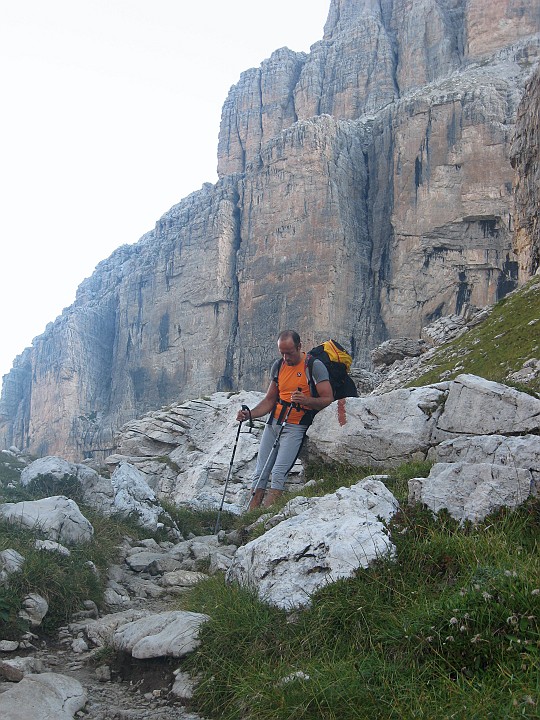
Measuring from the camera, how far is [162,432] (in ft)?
111

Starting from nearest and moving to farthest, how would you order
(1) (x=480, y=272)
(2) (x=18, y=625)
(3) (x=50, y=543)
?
(2) (x=18, y=625) < (3) (x=50, y=543) < (1) (x=480, y=272)

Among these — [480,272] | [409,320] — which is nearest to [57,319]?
[409,320]

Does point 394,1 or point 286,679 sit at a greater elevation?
point 394,1

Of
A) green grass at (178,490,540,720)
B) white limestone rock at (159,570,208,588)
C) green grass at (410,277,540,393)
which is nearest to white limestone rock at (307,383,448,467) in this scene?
white limestone rock at (159,570,208,588)

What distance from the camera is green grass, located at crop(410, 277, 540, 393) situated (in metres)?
19.2

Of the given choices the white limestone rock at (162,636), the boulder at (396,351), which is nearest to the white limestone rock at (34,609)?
the white limestone rock at (162,636)

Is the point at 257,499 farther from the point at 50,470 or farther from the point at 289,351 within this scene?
the point at 50,470

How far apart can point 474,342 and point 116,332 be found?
79.5 metres

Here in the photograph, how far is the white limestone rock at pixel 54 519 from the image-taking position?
7176 mm

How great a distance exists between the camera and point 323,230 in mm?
75062

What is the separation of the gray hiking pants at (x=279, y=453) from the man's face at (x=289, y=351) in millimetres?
948

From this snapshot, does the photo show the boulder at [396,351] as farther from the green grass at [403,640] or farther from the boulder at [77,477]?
the green grass at [403,640]

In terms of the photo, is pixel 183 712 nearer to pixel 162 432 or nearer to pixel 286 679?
pixel 286 679

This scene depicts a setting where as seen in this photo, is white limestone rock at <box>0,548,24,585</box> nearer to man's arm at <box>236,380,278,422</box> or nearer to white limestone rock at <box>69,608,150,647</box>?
white limestone rock at <box>69,608,150,647</box>
